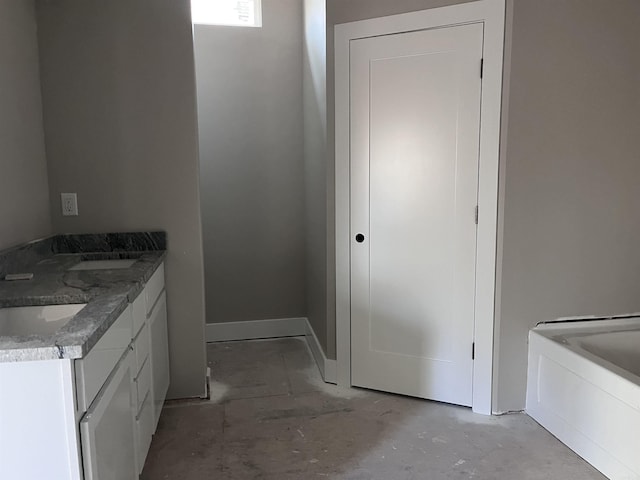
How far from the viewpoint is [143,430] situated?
6.47ft

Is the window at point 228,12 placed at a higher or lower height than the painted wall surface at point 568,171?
higher

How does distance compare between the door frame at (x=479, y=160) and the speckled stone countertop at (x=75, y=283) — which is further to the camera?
the door frame at (x=479, y=160)

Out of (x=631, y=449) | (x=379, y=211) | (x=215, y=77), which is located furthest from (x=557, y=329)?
(x=215, y=77)

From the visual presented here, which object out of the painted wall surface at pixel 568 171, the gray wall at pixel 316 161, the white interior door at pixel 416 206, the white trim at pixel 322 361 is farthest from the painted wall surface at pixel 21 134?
the painted wall surface at pixel 568 171

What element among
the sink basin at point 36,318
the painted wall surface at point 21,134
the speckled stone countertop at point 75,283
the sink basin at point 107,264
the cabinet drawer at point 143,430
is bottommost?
the cabinet drawer at point 143,430

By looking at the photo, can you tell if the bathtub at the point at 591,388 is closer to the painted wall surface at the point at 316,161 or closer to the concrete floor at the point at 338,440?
the concrete floor at the point at 338,440

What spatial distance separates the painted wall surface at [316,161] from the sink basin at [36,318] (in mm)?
1564

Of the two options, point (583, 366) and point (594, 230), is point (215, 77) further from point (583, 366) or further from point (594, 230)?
point (583, 366)

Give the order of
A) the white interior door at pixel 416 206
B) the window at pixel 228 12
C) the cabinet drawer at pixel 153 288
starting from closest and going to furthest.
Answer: the cabinet drawer at pixel 153 288, the white interior door at pixel 416 206, the window at pixel 228 12

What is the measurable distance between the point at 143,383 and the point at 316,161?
1756 millimetres

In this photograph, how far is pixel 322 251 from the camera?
3084 millimetres

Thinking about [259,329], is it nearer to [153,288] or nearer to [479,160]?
[153,288]

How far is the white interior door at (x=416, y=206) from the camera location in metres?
2.53

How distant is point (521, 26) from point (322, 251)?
5.27 feet
